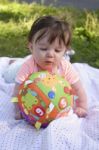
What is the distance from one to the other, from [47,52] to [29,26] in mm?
2279

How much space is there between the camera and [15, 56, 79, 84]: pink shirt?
2.97 meters

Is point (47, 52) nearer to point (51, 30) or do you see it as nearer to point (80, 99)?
point (51, 30)

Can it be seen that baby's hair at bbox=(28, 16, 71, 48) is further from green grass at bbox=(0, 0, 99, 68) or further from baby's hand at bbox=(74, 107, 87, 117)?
green grass at bbox=(0, 0, 99, 68)

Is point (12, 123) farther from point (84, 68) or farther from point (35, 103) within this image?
point (84, 68)

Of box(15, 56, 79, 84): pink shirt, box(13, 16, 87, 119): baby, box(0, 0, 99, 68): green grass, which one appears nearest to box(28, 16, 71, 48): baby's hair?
box(13, 16, 87, 119): baby

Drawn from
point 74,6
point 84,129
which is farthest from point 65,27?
point 74,6

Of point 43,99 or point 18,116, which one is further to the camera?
point 18,116

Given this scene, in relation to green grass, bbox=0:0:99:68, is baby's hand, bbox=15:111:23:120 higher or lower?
higher

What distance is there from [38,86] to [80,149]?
1.45 feet

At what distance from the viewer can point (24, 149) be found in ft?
8.48

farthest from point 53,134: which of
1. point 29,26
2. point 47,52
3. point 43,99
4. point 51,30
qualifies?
point 29,26

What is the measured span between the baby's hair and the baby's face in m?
0.03

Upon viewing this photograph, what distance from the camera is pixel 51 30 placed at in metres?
2.82

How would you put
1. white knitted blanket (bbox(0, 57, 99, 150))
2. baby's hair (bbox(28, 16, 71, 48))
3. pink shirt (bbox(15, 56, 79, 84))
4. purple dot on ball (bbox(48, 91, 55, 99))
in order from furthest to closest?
1. pink shirt (bbox(15, 56, 79, 84))
2. baby's hair (bbox(28, 16, 71, 48))
3. purple dot on ball (bbox(48, 91, 55, 99))
4. white knitted blanket (bbox(0, 57, 99, 150))
